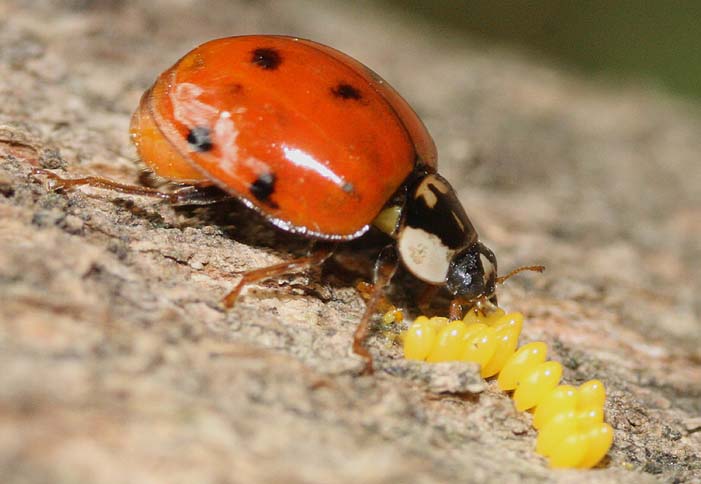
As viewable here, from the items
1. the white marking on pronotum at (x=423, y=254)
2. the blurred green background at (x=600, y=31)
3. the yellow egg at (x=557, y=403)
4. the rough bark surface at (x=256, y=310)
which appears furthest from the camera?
the blurred green background at (x=600, y=31)

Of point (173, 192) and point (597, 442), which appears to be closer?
point (597, 442)

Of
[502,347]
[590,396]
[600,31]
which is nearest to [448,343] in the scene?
[502,347]

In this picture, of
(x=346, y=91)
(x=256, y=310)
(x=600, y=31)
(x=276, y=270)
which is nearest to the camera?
(x=256, y=310)

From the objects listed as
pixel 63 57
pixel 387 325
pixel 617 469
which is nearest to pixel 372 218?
pixel 387 325

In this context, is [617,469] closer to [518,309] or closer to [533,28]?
[518,309]

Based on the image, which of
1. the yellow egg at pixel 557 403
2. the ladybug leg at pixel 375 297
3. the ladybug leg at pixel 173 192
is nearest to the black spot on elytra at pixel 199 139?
the ladybug leg at pixel 173 192

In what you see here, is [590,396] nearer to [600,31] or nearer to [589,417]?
[589,417]

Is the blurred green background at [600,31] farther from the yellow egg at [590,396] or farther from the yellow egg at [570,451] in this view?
the yellow egg at [570,451]

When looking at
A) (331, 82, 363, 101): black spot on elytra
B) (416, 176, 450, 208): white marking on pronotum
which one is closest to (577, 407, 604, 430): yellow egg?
(416, 176, 450, 208): white marking on pronotum
